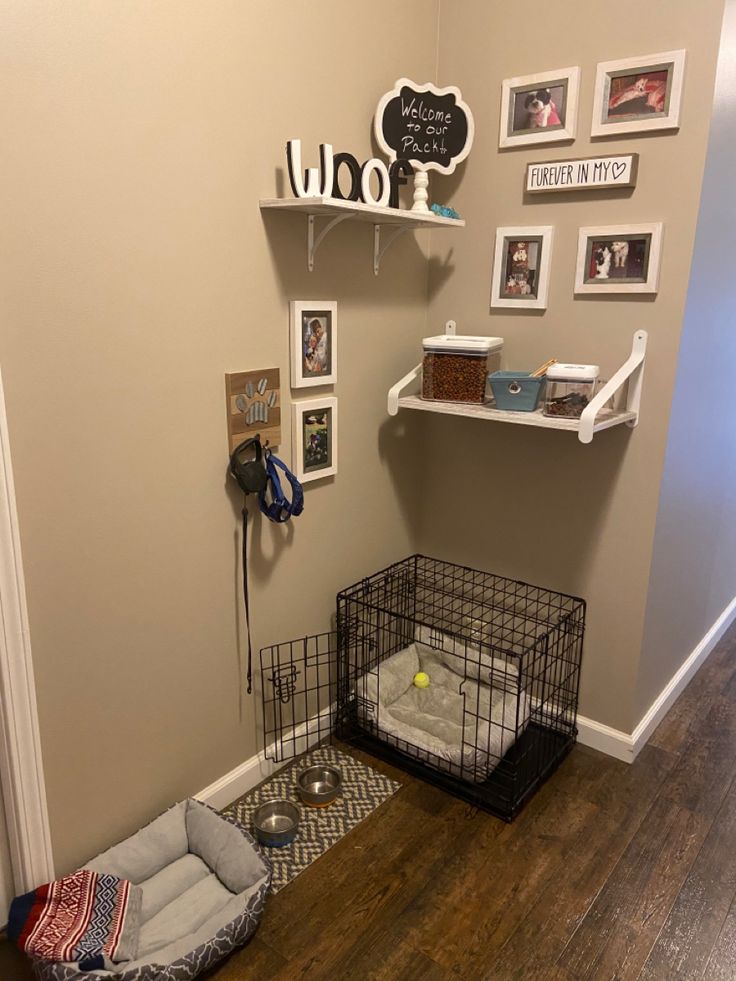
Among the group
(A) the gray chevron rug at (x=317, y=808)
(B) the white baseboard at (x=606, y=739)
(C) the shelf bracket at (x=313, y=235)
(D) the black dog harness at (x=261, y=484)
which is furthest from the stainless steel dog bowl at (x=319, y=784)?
(C) the shelf bracket at (x=313, y=235)

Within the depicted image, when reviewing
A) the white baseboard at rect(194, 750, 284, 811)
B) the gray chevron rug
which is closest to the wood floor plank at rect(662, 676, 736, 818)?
the gray chevron rug

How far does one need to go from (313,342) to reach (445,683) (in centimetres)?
123

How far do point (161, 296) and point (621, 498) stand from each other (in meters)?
1.45

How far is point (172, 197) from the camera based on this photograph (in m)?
1.61

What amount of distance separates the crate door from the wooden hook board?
0.66 metres

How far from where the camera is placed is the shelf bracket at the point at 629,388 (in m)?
1.86

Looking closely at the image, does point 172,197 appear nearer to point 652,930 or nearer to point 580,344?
point 580,344

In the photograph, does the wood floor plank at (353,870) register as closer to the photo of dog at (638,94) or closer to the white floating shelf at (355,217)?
the white floating shelf at (355,217)

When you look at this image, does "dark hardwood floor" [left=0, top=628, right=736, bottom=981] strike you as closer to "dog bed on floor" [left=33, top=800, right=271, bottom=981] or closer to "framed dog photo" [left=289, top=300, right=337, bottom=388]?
"dog bed on floor" [left=33, top=800, right=271, bottom=981]

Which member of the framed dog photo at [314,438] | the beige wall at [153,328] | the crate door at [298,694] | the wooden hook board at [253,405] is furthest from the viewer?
the crate door at [298,694]

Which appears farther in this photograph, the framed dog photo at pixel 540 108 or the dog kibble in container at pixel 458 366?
the dog kibble in container at pixel 458 366

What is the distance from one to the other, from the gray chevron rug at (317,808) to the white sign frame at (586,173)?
6.12ft

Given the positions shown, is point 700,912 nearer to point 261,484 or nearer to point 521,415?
point 521,415

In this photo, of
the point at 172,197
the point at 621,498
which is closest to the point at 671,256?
the point at 621,498
